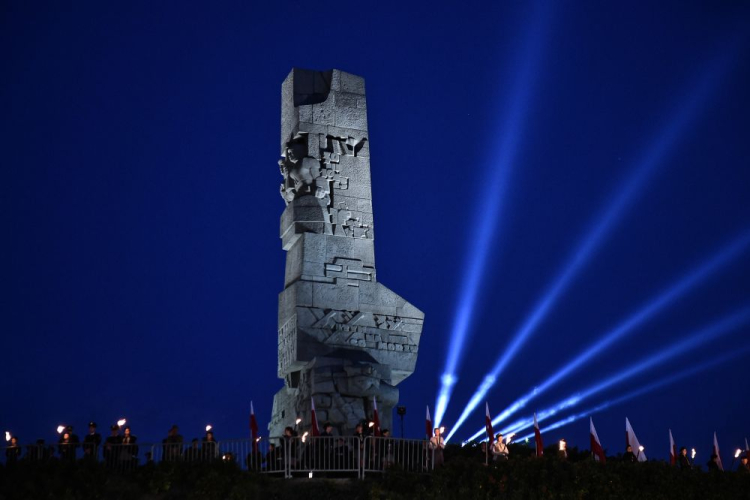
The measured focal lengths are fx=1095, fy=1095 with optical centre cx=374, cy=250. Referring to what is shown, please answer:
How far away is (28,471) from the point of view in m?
17.6

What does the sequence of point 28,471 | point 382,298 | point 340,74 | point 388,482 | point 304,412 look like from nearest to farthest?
point 28,471 → point 388,482 → point 304,412 → point 382,298 → point 340,74

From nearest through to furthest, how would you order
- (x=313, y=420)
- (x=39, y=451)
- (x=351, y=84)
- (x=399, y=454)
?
1. (x=39, y=451)
2. (x=399, y=454)
3. (x=313, y=420)
4. (x=351, y=84)

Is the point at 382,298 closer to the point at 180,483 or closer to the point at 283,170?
the point at 283,170

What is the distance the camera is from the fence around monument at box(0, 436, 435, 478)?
19125 mm

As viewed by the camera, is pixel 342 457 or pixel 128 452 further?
pixel 342 457

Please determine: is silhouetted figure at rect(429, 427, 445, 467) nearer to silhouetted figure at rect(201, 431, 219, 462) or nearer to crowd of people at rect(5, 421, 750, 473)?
crowd of people at rect(5, 421, 750, 473)

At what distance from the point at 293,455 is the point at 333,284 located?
534 cm

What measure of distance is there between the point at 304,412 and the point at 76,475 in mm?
6884

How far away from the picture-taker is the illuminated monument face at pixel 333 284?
77.6 feet

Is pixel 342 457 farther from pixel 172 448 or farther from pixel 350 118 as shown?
pixel 350 118

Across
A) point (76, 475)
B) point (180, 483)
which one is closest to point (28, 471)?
point (76, 475)

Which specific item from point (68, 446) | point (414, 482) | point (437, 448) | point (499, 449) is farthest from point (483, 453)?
point (68, 446)

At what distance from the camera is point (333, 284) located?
24.9 m

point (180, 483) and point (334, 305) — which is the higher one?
point (334, 305)
